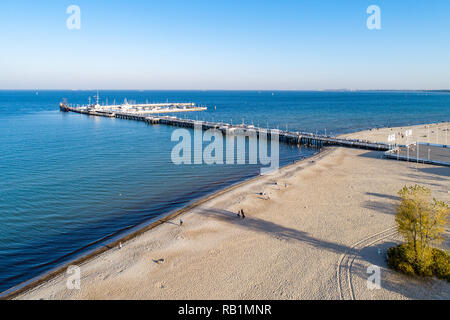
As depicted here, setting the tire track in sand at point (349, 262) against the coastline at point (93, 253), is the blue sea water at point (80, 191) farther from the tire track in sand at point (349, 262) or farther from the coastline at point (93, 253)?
the tire track in sand at point (349, 262)

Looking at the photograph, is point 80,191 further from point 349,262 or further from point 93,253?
point 349,262

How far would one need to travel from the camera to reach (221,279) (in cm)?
1681

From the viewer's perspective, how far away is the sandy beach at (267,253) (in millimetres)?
15812

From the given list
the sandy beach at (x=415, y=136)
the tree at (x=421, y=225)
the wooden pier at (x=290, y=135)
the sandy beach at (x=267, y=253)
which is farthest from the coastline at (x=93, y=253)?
the sandy beach at (x=415, y=136)

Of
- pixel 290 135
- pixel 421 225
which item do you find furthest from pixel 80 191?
pixel 290 135

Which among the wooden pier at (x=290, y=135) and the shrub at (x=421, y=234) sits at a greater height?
the wooden pier at (x=290, y=135)

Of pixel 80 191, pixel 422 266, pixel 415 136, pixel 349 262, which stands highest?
pixel 415 136

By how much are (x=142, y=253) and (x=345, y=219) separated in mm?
16276

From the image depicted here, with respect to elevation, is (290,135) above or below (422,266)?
above

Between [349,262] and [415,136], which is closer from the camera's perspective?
[349,262]

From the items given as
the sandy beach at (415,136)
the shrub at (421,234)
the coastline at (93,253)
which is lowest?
the coastline at (93,253)

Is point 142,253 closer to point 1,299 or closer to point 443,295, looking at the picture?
point 1,299

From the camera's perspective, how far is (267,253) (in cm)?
1939

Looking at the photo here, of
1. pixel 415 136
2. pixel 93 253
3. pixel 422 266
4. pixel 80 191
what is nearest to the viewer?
pixel 422 266
